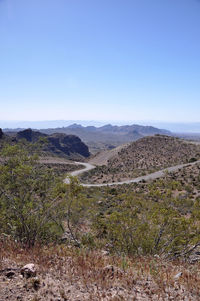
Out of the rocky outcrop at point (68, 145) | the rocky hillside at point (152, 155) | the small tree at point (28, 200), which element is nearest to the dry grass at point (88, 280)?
the small tree at point (28, 200)

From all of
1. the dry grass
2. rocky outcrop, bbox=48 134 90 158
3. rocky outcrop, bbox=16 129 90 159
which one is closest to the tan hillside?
rocky outcrop, bbox=16 129 90 159

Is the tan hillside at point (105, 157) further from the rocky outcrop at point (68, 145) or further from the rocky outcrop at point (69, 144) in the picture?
the rocky outcrop at point (69, 144)

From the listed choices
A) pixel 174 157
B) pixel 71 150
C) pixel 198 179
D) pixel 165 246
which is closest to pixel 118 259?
pixel 165 246

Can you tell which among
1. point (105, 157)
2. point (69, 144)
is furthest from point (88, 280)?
point (69, 144)

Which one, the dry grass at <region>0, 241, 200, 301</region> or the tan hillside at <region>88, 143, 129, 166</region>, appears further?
the tan hillside at <region>88, 143, 129, 166</region>

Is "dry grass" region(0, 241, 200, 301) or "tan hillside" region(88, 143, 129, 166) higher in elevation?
"dry grass" region(0, 241, 200, 301)

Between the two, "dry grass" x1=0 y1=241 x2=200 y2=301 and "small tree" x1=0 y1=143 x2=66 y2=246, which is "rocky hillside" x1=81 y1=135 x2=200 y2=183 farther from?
"dry grass" x1=0 y1=241 x2=200 y2=301

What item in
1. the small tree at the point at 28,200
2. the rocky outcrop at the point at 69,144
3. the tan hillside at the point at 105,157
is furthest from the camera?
the rocky outcrop at the point at 69,144

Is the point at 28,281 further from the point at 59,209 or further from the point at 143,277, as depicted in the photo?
the point at 59,209

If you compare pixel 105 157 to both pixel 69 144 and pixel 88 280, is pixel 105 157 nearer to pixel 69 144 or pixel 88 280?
pixel 69 144

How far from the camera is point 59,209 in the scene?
7.51 m

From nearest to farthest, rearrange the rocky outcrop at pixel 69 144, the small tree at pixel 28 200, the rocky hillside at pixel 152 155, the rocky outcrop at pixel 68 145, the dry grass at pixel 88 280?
the dry grass at pixel 88 280 < the small tree at pixel 28 200 < the rocky hillside at pixel 152 155 < the rocky outcrop at pixel 68 145 < the rocky outcrop at pixel 69 144

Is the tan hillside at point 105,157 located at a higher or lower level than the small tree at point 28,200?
lower

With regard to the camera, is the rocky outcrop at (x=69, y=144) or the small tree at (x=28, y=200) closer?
the small tree at (x=28, y=200)
